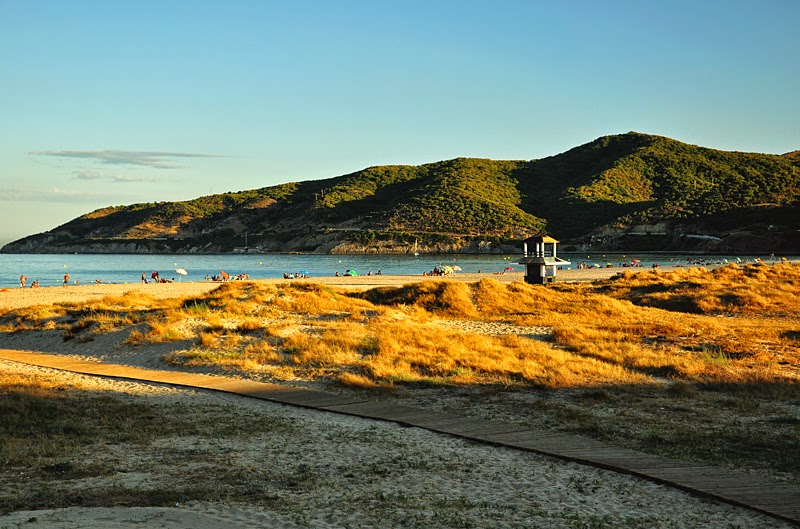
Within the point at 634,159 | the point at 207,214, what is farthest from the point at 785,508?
the point at 207,214

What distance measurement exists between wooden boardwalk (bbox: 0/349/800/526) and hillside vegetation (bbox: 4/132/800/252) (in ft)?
348

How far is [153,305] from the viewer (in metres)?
27.9

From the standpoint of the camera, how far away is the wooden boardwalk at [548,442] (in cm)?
784

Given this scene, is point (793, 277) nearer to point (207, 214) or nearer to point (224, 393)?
point (224, 393)

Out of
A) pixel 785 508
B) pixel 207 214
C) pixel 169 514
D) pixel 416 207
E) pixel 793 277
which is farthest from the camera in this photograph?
pixel 207 214

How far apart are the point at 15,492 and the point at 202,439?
2.97 m

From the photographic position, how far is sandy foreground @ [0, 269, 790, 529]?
6.89 metres

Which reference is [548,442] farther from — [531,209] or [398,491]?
[531,209]

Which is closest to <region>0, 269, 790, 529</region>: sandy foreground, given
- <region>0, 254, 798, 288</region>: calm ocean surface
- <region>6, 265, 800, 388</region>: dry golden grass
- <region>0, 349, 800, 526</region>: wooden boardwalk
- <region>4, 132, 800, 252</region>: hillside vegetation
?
<region>0, 349, 800, 526</region>: wooden boardwalk

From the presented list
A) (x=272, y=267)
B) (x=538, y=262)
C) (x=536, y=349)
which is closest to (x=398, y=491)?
(x=536, y=349)

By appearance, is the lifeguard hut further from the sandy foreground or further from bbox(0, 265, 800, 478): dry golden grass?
the sandy foreground

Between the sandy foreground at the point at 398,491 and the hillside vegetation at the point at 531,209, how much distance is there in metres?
108

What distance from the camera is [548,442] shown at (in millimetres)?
Result: 10117

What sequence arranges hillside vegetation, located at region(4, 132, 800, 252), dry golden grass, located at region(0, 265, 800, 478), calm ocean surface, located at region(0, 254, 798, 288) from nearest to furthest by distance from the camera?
dry golden grass, located at region(0, 265, 800, 478)
calm ocean surface, located at region(0, 254, 798, 288)
hillside vegetation, located at region(4, 132, 800, 252)
